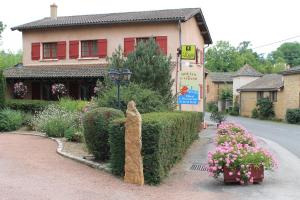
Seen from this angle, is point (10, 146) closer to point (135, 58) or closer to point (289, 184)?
point (135, 58)

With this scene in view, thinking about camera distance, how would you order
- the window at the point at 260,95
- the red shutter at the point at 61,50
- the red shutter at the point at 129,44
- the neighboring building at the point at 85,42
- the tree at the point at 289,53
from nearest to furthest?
the neighboring building at the point at 85,42 → the red shutter at the point at 129,44 → the red shutter at the point at 61,50 → the window at the point at 260,95 → the tree at the point at 289,53

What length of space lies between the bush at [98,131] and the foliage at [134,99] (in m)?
2.97

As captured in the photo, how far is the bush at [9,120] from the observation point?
21.8m

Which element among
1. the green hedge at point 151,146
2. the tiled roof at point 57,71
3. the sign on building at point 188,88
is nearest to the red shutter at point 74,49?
the tiled roof at point 57,71

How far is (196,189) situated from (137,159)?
1449 millimetres

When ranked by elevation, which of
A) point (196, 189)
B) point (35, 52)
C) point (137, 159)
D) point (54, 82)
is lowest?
point (196, 189)

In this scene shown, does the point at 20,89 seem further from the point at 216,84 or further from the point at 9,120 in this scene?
the point at 216,84

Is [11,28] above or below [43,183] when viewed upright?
above

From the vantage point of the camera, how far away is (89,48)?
29.5 m

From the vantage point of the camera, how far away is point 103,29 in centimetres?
2875

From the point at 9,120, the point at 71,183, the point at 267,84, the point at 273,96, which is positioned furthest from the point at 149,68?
the point at 267,84

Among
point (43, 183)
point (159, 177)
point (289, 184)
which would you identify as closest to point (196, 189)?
point (159, 177)

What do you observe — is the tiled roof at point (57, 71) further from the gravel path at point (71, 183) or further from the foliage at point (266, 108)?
the foliage at point (266, 108)

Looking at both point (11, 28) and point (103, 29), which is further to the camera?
point (11, 28)
